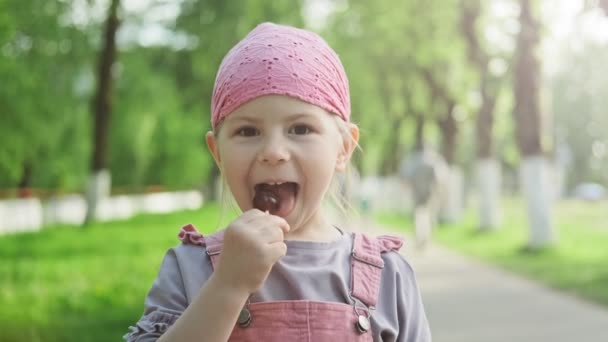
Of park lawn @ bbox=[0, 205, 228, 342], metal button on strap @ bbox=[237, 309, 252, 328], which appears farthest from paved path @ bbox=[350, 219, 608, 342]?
metal button on strap @ bbox=[237, 309, 252, 328]

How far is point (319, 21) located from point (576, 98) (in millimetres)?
32230

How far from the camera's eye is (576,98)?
2402 inches

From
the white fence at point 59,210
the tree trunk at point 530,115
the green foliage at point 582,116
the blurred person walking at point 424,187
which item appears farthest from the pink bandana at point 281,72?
the green foliage at point 582,116

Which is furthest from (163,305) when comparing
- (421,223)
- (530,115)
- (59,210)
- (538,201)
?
(59,210)

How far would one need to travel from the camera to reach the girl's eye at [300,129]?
80.0 inches

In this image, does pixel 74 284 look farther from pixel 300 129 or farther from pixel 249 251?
pixel 249 251

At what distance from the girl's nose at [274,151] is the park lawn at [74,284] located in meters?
1.32

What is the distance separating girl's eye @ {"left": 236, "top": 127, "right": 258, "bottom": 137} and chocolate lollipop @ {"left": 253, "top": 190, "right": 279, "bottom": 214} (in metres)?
0.13

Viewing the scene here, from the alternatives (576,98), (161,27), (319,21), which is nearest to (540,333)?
(161,27)

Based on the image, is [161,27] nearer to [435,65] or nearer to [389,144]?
[435,65]

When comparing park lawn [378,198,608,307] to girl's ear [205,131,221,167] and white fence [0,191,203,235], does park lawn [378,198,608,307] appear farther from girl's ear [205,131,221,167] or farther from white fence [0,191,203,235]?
white fence [0,191,203,235]

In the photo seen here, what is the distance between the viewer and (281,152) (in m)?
1.94

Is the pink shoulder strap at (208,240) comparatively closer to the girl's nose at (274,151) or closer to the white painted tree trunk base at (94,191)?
the girl's nose at (274,151)

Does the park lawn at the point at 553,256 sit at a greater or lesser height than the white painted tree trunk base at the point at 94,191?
lesser
